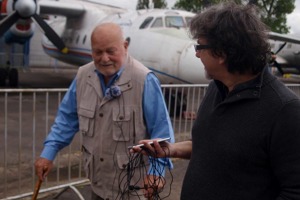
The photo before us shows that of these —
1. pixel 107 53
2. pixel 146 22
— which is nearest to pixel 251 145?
pixel 107 53

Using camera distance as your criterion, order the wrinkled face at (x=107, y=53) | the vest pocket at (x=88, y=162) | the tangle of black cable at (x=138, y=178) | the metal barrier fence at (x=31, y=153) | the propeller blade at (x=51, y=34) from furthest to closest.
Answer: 1. the propeller blade at (x=51, y=34)
2. the metal barrier fence at (x=31, y=153)
3. the vest pocket at (x=88, y=162)
4. the wrinkled face at (x=107, y=53)
5. the tangle of black cable at (x=138, y=178)

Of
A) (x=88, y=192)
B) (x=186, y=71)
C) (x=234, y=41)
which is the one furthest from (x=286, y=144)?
(x=186, y=71)

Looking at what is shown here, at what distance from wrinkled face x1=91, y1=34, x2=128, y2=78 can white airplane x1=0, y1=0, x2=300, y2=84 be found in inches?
228

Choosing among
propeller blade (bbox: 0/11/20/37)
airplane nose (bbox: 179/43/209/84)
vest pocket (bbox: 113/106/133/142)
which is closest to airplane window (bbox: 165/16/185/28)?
airplane nose (bbox: 179/43/209/84)

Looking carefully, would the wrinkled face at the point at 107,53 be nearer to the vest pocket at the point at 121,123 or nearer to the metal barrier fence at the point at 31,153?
the vest pocket at the point at 121,123

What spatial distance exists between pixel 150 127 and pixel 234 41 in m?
1.10

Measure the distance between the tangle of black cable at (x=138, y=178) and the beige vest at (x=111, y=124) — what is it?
41 mm

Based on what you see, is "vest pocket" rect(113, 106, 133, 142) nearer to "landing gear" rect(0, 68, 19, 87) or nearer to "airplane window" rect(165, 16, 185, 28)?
"airplane window" rect(165, 16, 185, 28)

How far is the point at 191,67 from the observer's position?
27.1ft

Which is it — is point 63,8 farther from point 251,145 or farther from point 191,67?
point 251,145

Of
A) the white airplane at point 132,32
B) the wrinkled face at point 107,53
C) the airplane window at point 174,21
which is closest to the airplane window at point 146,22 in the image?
the white airplane at point 132,32

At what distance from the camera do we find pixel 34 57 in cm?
2786

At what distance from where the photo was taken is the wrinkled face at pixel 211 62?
1.57 m

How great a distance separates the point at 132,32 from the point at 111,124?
8.78 meters
